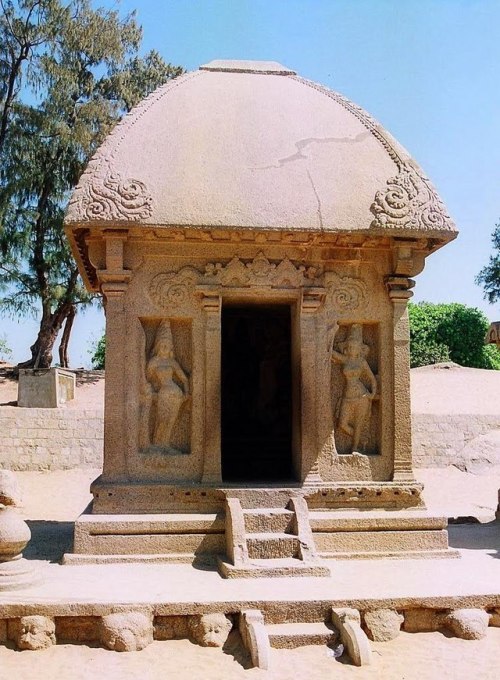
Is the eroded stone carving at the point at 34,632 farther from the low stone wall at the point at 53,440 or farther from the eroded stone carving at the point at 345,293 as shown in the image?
the low stone wall at the point at 53,440

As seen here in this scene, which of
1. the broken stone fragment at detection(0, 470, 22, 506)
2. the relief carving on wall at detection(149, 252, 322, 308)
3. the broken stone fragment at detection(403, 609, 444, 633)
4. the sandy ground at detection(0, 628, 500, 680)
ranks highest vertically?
the relief carving on wall at detection(149, 252, 322, 308)

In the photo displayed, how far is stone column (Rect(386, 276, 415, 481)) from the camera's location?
756cm

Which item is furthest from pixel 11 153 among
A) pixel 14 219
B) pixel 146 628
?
pixel 146 628

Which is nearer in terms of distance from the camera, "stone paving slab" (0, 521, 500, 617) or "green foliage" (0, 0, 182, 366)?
"stone paving slab" (0, 521, 500, 617)

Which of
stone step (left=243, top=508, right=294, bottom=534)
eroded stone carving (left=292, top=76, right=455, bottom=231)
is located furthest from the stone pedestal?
eroded stone carving (left=292, top=76, right=455, bottom=231)

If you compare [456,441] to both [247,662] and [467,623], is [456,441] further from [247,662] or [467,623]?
[247,662]

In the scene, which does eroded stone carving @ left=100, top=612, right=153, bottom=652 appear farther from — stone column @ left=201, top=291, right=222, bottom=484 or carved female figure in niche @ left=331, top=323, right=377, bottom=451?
carved female figure in niche @ left=331, top=323, right=377, bottom=451

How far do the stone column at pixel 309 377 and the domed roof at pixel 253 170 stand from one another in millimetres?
777

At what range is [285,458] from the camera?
9.94 meters

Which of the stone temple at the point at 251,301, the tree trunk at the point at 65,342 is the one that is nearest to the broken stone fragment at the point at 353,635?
the stone temple at the point at 251,301

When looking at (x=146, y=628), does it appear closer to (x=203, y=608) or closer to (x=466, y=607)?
(x=203, y=608)

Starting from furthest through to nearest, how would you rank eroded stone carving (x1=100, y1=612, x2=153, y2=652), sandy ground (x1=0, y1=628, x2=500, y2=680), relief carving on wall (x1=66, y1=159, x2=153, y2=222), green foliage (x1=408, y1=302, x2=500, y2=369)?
green foliage (x1=408, y1=302, x2=500, y2=369) < relief carving on wall (x1=66, y1=159, x2=153, y2=222) < eroded stone carving (x1=100, y1=612, x2=153, y2=652) < sandy ground (x1=0, y1=628, x2=500, y2=680)

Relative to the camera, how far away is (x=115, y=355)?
7.32 m

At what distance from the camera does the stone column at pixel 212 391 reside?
7.32 metres
